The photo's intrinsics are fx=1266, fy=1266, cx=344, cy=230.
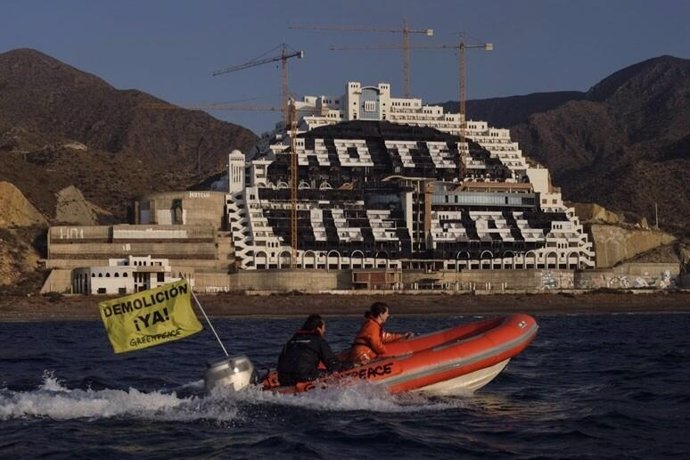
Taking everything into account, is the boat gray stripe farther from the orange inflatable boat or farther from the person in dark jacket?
the person in dark jacket

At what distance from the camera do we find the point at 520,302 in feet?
348

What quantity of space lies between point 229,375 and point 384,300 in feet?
261

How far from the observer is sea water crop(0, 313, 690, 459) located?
21266 mm

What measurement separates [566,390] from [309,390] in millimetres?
7172

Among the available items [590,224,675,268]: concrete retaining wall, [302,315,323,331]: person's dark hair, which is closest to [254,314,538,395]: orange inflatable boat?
[302,315,323,331]: person's dark hair

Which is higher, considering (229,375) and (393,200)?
(393,200)

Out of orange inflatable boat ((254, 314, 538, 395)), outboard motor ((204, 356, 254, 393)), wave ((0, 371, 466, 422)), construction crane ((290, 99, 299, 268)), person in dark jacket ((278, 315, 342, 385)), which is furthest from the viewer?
construction crane ((290, 99, 299, 268))

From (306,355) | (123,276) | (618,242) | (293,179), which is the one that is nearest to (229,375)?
(306,355)

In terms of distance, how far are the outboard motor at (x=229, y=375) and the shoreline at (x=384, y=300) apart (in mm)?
63069

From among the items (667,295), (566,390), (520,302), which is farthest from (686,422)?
(667,295)

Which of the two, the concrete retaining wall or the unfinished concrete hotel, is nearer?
the unfinished concrete hotel

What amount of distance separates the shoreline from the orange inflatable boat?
61.7 metres

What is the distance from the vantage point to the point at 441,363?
26.5 m

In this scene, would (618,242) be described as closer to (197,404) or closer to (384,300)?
(384,300)
